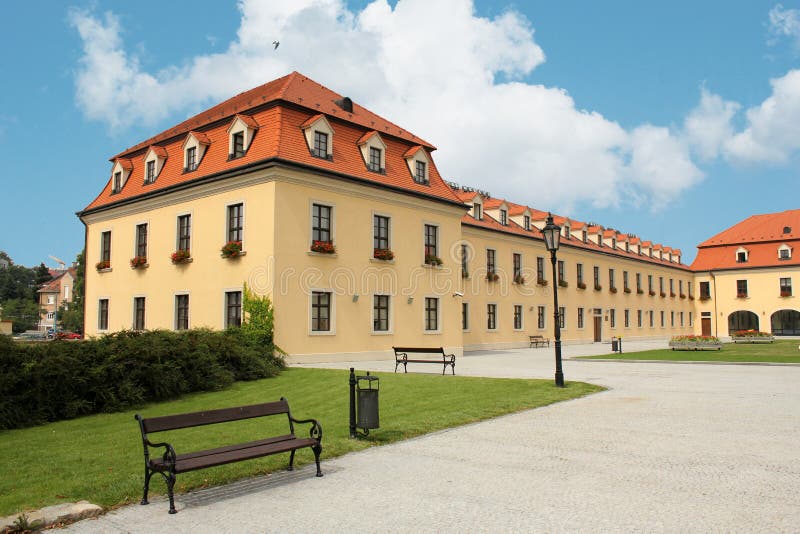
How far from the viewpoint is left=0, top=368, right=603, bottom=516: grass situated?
6902 mm

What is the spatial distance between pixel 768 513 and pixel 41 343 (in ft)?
43.8

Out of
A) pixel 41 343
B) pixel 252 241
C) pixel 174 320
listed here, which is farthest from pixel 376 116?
pixel 41 343

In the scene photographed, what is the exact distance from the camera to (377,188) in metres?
26.8

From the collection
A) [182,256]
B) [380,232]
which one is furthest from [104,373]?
[380,232]

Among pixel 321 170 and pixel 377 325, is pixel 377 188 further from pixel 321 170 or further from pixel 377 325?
pixel 377 325

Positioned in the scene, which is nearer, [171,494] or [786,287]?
[171,494]

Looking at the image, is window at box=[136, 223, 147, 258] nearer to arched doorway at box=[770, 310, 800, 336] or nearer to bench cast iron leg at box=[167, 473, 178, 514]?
bench cast iron leg at box=[167, 473, 178, 514]

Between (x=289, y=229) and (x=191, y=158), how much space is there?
6.82m

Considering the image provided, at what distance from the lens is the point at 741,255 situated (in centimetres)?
6278

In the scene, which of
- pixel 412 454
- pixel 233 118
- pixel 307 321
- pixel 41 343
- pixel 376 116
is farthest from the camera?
pixel 376 116

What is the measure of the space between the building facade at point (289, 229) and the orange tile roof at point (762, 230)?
41.0m

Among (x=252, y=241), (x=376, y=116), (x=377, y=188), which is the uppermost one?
(x=376, y=116)

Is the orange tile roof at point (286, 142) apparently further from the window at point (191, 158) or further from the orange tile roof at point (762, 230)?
the orange tile roof at point (762, 230)

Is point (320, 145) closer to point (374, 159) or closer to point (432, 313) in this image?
point (374, 159)
